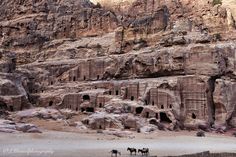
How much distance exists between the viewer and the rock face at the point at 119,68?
76312mm

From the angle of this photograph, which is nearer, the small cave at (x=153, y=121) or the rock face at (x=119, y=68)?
the small cave at (x=153, y=121)

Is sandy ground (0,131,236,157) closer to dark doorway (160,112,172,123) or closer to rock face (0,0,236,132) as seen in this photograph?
dark doorway (160,112,172,123)

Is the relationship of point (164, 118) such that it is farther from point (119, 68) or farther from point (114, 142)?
point (114, 142)

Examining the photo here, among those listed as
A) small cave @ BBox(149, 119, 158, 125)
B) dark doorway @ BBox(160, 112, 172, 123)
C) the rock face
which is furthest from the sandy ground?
the rock face

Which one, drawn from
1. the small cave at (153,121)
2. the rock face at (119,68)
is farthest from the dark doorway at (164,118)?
the small cave at (153,121)

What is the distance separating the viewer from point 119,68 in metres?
87.1

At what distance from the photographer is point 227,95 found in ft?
258

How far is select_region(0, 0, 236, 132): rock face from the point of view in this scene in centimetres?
7631

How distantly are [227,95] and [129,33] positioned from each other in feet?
92.2

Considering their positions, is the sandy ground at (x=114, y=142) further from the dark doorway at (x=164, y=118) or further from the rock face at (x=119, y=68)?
the rock face at (x=119, y=68)

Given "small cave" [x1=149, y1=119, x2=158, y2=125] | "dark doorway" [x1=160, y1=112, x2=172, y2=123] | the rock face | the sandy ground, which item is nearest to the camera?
the sandy ground

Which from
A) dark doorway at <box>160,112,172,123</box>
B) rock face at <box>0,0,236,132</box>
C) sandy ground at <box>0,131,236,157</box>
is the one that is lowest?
sandy ground at <box>0,131,236,157</box>

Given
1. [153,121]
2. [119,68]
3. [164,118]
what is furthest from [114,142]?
[119,68]

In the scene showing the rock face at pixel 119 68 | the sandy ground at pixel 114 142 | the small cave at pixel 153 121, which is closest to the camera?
the sandy ground at pixel 114 142
